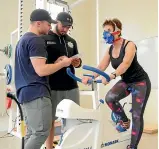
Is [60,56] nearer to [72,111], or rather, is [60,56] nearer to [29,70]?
[29,70]

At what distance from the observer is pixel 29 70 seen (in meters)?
1.66

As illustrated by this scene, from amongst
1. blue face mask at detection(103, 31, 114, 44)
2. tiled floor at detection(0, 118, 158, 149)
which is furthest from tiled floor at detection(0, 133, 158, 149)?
blue face mask at detection(103, 31, 114, 44)

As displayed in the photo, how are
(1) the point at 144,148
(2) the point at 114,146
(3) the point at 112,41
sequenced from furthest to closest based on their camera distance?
(1) the point at 144,148 < (3) the point at 112,41 < (2) the point at 114,146

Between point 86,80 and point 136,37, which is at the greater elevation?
point 136,37

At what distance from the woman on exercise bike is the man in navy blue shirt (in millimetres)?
526

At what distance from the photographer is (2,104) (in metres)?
1.88

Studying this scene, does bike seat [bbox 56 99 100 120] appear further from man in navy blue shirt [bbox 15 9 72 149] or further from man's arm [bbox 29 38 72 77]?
man's arm [bbox 29 38 72 77]

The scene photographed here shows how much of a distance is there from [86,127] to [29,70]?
63cm

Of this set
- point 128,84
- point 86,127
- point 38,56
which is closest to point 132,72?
point 128,84

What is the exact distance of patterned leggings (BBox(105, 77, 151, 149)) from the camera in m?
1.86

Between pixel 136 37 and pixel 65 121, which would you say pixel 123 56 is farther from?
pixel 136 37

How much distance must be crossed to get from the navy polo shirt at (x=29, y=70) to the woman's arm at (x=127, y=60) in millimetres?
614

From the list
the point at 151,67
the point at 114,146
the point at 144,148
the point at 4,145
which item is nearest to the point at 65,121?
the point at 114,146

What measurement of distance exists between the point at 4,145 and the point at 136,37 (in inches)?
128
